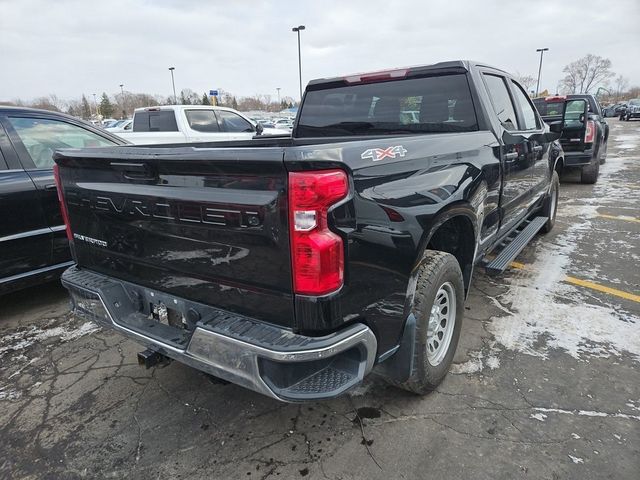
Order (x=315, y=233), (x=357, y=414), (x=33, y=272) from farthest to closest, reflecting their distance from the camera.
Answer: (x=33, y=272), (x=357, y=414), (x=315, y=233)

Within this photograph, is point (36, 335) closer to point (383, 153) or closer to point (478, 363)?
point (383, 153)

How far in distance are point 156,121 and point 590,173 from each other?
395 inches

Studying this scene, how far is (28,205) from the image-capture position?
12.1 ft

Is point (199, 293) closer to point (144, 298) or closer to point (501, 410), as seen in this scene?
point (144, 298)

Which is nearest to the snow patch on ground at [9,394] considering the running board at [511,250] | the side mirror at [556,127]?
the running board at [511,250]

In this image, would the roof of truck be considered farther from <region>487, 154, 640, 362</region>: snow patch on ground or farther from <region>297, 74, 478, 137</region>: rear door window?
<region>487, 154, 640, 362</region>: snow patch on ground

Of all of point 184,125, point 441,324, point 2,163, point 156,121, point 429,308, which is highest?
point 156,121

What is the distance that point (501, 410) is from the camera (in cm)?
253

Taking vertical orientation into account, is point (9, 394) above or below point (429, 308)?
below

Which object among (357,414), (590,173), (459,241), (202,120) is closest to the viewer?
(357,414)

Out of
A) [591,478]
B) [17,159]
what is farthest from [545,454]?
[17,159]

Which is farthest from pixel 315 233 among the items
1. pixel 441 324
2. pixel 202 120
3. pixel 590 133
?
pixel 590 133

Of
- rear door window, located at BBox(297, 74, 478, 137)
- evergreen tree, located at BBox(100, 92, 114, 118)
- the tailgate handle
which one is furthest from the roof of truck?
evergreen tree, located at BBox(100, 92, 114, 118)

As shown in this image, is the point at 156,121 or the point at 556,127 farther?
the point at 156,121
